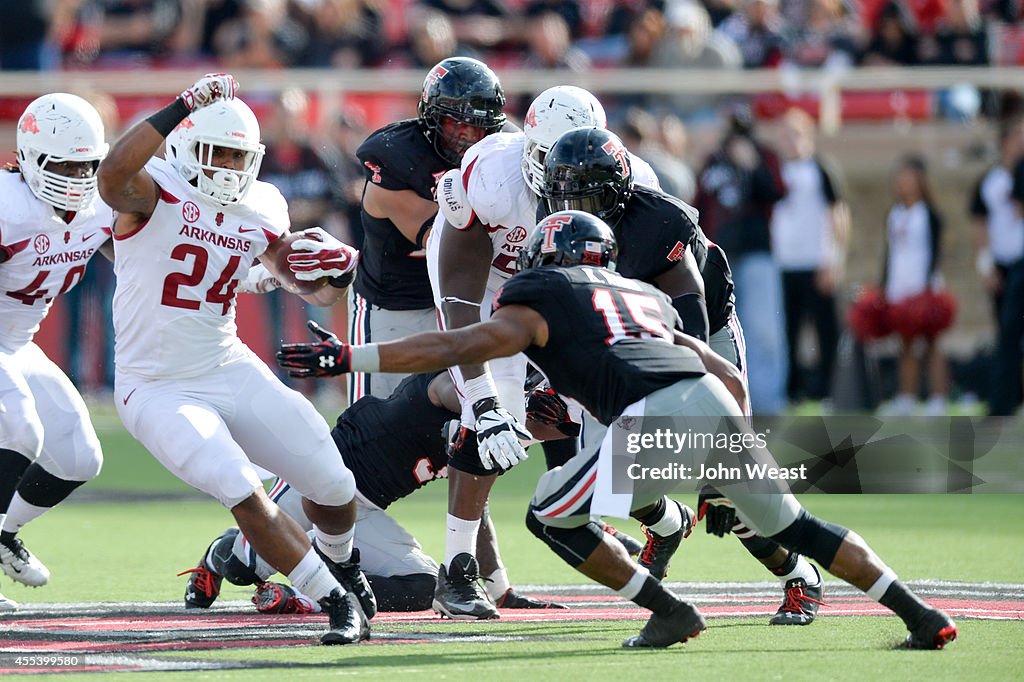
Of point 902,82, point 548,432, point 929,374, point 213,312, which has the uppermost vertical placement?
point 902,82

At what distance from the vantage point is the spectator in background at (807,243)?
1297cm

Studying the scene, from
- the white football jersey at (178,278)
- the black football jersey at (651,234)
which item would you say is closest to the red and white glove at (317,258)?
the white football jersey at (178,278)

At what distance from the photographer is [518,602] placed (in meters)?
6.32

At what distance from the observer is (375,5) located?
15328 millimetres

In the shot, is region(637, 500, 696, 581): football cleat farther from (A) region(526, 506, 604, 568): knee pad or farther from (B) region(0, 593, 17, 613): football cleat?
(B) region(0, 593, 17, 613): football cleat

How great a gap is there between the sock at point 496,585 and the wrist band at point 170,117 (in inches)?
82.3

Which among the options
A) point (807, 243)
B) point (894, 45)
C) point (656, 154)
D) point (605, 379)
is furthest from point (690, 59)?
point (605, 379)

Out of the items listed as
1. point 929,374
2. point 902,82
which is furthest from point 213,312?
point 902,82

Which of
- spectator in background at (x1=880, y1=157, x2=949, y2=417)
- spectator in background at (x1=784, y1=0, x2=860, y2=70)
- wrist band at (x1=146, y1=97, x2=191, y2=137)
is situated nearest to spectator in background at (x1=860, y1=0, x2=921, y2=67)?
spectator in background at (x1=784, y1=0, x2=860, y2=70)

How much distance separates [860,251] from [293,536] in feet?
35.3

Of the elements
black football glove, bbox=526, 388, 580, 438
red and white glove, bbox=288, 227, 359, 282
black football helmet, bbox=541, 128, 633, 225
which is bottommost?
black football glove, bbox=526, 388, 580, 438

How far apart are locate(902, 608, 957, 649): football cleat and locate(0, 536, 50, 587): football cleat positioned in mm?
3378

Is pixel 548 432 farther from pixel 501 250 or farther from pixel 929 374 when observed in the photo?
pixel 929 374

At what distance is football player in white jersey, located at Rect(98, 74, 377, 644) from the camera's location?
5637mm
